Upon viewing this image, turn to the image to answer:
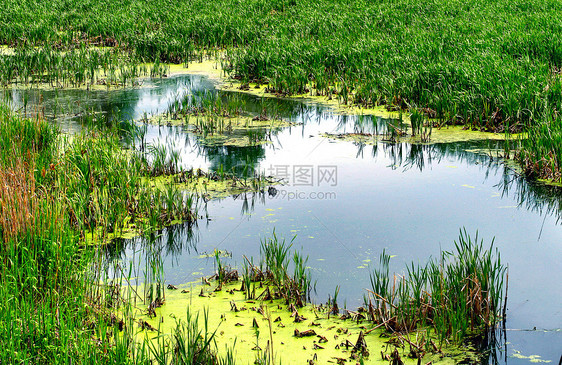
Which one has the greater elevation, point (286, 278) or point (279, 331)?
point (286, 278)

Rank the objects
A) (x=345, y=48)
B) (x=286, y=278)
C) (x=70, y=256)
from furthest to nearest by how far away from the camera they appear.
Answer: (x=345, y=48), (x=286, y=278), (x=70, y=256)

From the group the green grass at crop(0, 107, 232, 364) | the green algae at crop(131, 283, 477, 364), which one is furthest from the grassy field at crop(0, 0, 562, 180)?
the green grass at crop(0, 107, 232, 364)

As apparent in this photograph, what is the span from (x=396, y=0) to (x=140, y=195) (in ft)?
50.2

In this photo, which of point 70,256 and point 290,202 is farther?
point 290,202

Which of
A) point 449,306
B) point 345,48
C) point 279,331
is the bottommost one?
point 279,331

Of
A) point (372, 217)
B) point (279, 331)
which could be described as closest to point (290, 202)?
point (372, 217)

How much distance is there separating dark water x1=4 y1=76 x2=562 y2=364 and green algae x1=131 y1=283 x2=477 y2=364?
11.2 inches

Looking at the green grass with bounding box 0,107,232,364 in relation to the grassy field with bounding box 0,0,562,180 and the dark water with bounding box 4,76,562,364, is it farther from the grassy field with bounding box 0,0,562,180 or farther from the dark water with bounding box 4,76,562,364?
the grassy field with bounding box 0,0,562,180

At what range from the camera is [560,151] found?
6.39 m

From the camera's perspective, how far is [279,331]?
Answer: 3.79 m

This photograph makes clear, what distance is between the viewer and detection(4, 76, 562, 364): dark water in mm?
4309

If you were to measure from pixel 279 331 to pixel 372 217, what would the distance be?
83.8 inches

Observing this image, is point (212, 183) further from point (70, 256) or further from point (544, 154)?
point (544, 154)

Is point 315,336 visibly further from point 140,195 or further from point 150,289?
point 140,195
